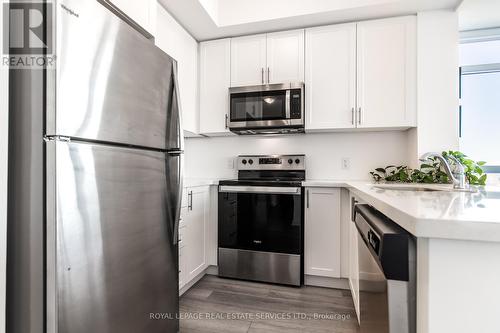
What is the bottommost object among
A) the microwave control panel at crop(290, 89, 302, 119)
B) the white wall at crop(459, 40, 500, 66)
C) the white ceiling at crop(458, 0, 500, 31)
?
the microwave control panel at crop(290, 89, 302, 119)

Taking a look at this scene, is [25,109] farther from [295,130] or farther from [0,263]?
[295,130]

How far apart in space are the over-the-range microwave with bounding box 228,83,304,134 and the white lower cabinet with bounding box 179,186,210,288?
75cm

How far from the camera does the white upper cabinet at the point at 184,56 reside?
2191 mm

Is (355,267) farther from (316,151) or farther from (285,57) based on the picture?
(285,57)

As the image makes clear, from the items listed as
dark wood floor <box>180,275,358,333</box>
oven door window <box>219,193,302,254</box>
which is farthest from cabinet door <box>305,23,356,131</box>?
dark wood floor <box>180,275,358,333</box>

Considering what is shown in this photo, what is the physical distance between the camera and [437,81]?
7.33 ft

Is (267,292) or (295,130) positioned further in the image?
(295,130)

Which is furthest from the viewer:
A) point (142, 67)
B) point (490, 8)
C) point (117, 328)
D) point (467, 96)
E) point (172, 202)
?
point (467, 96)

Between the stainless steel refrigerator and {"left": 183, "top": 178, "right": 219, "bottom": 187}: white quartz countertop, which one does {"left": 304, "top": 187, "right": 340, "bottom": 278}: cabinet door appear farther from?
the stainless steel refrigerator

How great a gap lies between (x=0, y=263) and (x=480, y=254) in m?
1.33

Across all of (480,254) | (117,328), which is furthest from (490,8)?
(117,328)

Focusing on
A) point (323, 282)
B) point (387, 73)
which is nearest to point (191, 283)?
point (323, 282)

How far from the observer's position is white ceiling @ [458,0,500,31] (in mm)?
2109

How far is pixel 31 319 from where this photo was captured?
2.86 ft
